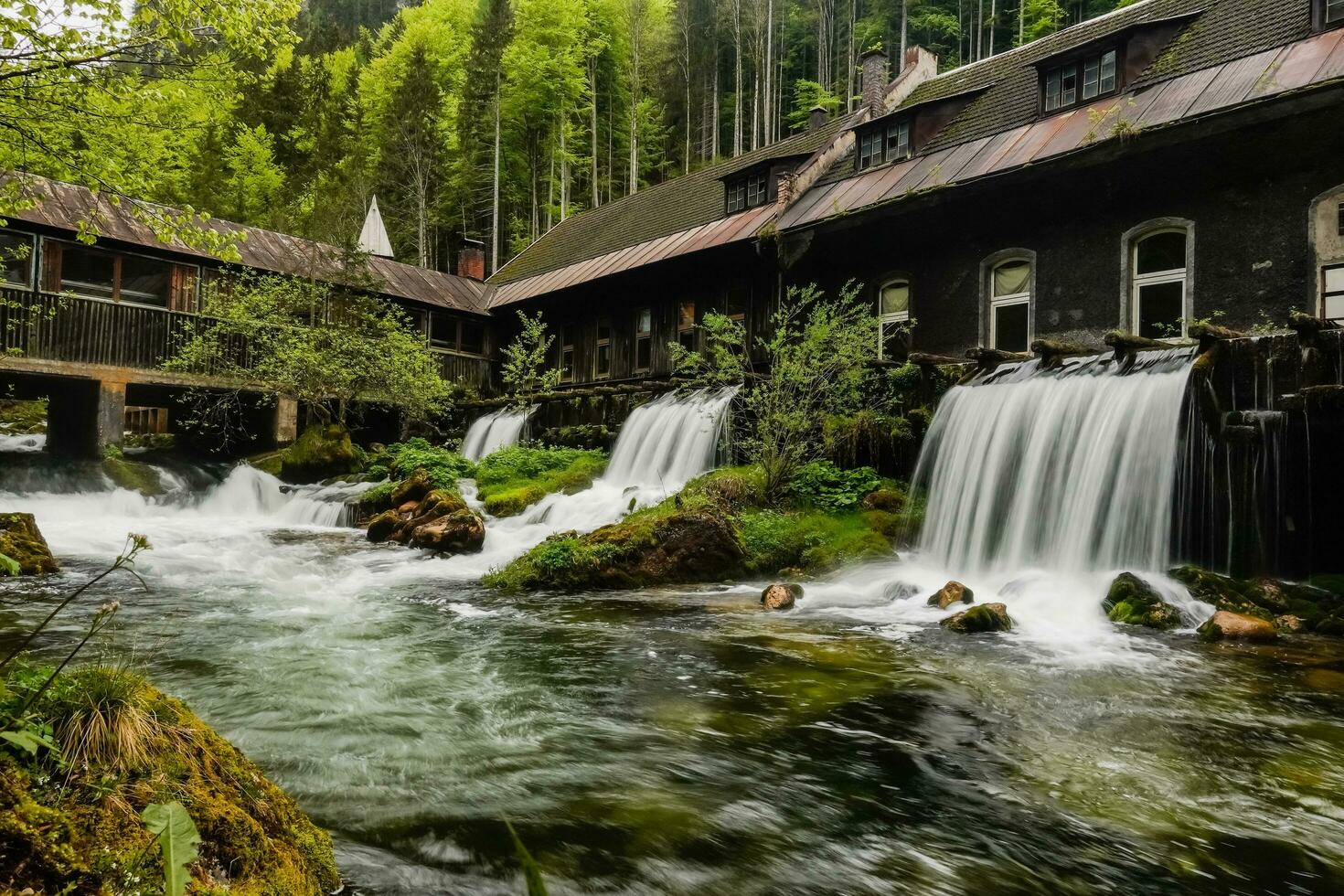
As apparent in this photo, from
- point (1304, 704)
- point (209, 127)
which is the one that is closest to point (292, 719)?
point (1304, 704)

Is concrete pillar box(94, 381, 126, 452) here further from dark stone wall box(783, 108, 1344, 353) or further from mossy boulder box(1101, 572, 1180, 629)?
mossy boulder box(1101, 572, 1180, 629)

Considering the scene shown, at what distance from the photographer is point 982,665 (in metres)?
6.55

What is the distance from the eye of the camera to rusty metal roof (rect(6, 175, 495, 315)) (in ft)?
60.6

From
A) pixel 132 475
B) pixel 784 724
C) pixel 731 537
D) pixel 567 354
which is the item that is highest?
pixel 567 354

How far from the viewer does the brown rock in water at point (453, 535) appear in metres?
12.9

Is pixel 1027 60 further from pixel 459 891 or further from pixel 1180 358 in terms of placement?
pixel 459 891

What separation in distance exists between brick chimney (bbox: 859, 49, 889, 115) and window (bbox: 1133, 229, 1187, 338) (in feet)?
32.6

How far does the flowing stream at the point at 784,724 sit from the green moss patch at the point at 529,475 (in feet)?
17.7

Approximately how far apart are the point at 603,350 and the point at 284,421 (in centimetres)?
996

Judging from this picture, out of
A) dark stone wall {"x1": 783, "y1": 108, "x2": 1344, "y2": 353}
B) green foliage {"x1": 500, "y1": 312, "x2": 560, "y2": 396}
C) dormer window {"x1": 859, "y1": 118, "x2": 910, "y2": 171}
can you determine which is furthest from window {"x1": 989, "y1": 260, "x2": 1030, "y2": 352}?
green foliage {"x1": 500, "y1": 312, "x2": 560, "y2": 396}

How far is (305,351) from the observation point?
1931 cm

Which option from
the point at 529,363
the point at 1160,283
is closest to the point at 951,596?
the point at 1160,283

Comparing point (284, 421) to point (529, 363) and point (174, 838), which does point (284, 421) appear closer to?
point (529, 363)

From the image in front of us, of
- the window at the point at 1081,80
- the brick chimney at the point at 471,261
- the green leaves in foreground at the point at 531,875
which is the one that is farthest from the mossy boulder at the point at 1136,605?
the brick chimney at the point at 471,261
